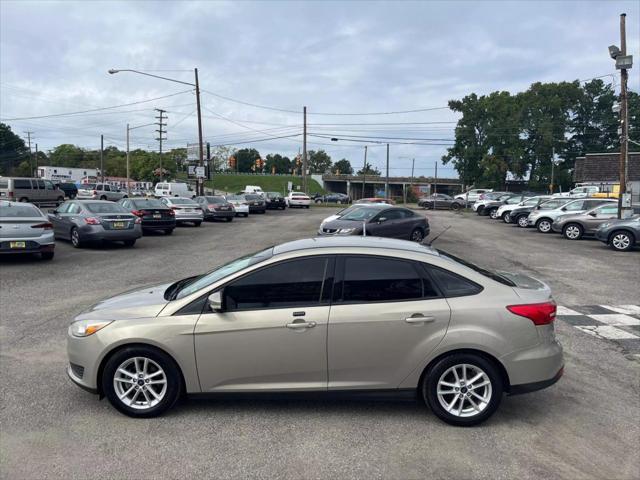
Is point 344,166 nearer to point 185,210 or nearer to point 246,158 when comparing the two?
point 246,158

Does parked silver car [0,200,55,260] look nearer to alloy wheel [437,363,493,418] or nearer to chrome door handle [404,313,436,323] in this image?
chrome door handle [404,313,436,323]

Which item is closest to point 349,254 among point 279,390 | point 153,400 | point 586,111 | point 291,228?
point 279,390

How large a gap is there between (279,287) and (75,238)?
1296 centimetres

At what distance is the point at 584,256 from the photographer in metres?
15.7

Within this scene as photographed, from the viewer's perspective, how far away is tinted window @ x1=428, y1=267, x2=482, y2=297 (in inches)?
166

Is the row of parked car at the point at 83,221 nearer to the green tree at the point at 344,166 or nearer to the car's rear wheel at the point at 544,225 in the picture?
the car's rear wheel at the point at 544,225

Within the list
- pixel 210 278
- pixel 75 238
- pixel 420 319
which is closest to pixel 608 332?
→ pixel 420 319

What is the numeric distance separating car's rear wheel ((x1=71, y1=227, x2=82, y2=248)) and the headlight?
11.7 meters

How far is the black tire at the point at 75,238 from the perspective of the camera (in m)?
15.0

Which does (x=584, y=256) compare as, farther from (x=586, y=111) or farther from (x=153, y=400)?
(x=586, y=111)

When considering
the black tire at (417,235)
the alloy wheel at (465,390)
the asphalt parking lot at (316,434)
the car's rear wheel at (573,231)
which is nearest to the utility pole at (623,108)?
the car's rear wheel at (573,231)

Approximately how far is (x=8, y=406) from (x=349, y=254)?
3226 millimetres

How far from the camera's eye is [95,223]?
14.8m

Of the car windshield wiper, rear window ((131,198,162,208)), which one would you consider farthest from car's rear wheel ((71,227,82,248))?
the car windshield wiper
